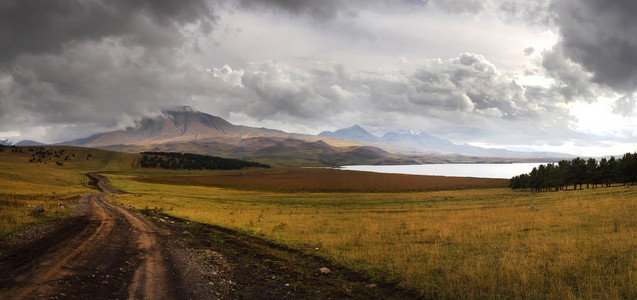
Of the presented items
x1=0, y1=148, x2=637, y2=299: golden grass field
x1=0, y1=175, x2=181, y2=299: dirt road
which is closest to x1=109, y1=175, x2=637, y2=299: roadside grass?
x1=0, y1=148, x2=637, y2=299: golden grass field

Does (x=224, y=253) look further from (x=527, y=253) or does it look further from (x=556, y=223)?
(x=556, y=223)

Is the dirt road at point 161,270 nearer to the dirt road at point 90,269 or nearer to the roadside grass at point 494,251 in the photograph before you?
the dirt road at point 90,269

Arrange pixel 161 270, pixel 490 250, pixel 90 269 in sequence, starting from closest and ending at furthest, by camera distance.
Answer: pixel 90 269, pixel 161 270, pixel 490 250

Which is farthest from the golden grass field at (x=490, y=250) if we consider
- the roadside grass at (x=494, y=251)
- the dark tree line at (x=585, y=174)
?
the dark tree line at (x=585, y=174)

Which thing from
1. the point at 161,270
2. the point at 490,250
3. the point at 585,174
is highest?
the point at 585,174

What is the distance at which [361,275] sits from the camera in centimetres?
1295

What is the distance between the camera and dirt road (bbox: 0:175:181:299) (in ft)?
31.0

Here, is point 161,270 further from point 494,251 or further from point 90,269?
point 494,251

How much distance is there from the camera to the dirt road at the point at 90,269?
372 inches

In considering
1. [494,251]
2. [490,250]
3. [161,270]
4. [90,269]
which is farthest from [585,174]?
[90,269]

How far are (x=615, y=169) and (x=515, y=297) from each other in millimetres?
95573

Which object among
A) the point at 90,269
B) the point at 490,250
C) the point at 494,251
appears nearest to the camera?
the point at 90,269

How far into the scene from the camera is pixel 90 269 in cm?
1159

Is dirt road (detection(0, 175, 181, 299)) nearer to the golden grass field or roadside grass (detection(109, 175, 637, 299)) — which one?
the golden grass field
